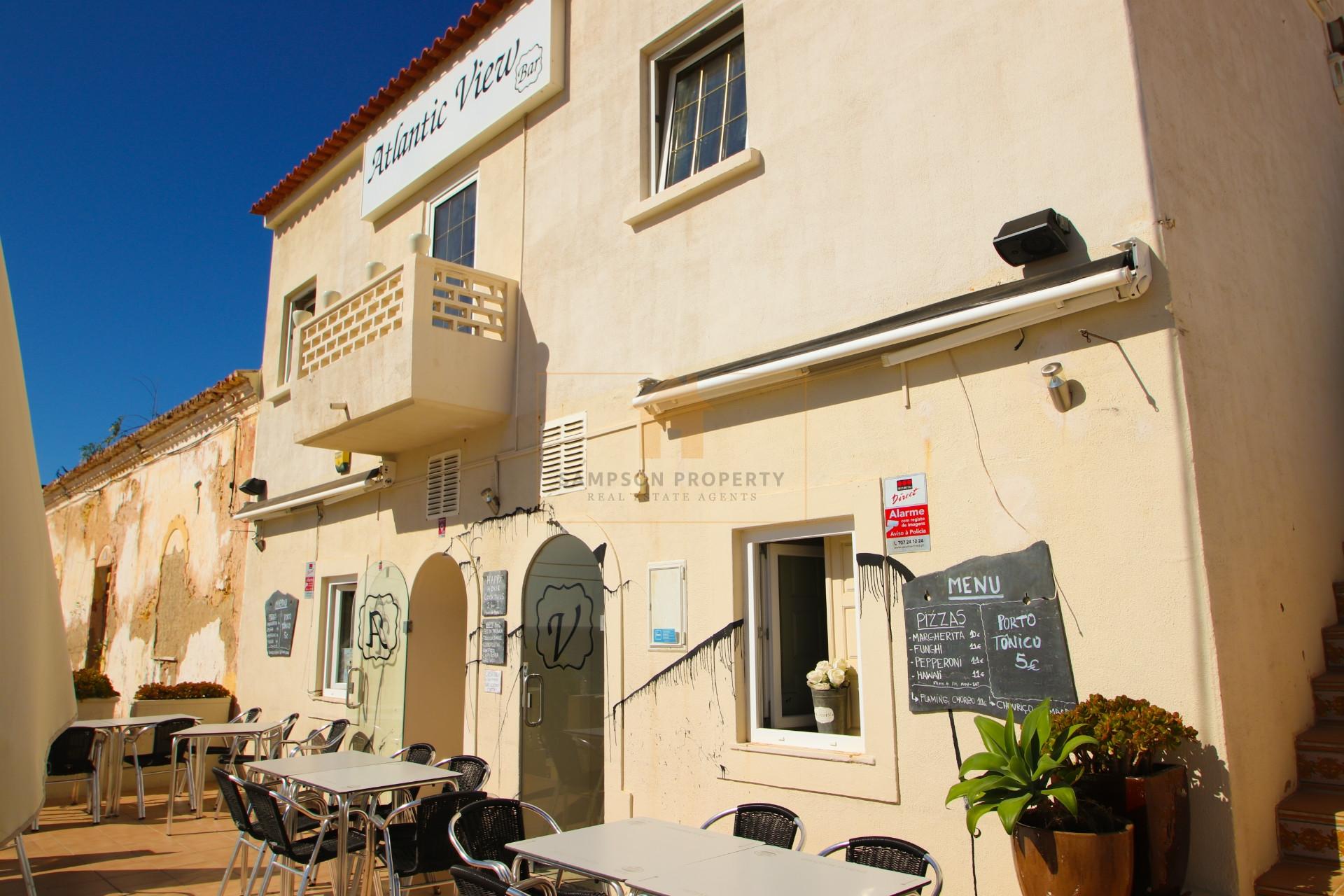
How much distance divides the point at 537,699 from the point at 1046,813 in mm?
5084

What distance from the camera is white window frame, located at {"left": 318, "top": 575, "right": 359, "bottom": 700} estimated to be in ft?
35.9

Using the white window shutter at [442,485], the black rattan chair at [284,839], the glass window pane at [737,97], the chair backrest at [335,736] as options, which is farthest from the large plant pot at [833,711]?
the chair backrest at [335,736]

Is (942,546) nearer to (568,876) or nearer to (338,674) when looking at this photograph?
(568,876)

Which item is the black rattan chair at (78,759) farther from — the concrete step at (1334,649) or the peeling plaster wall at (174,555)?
the concrete step at (1334,649)

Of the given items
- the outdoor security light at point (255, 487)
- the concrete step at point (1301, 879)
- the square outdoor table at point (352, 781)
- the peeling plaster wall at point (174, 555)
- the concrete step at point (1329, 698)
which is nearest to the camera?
the concrete step at point (1301, 879)

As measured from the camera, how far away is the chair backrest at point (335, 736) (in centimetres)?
868

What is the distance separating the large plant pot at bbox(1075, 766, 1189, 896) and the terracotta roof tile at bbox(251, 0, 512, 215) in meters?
8.88

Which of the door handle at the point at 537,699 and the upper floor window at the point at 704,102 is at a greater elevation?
the upper floor window at the point at 704,102

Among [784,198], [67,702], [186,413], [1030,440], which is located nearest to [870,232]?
[784,198]

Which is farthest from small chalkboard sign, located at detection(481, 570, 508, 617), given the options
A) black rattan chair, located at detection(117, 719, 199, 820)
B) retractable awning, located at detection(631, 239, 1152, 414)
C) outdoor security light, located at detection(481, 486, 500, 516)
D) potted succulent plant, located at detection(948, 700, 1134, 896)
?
potted succulent plant, located at detection(948, 700, 1134, 896)

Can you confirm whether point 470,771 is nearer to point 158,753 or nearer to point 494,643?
point 494,643

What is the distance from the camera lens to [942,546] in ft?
17.1

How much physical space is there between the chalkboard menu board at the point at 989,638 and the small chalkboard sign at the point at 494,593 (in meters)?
4.12

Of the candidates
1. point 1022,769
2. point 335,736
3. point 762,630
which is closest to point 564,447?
point 762,630
